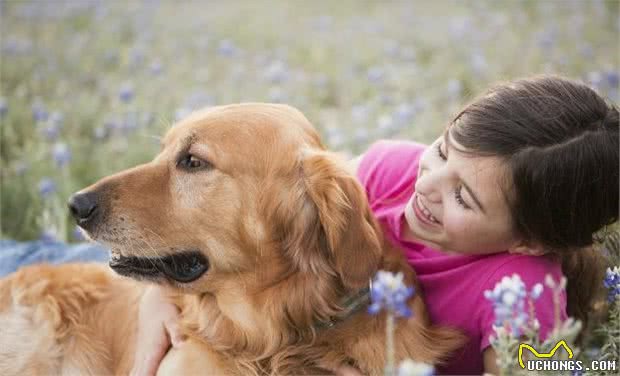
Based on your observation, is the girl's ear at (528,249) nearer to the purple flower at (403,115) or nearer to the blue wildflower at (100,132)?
the purple flower at (403,115)

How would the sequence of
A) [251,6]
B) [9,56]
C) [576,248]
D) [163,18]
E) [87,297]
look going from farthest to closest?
1. [251,6]
2. [163,18]
3. [9,56]
4. [87,297]
5. [576,248]

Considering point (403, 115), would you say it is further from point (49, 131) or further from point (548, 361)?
point (548, 361)

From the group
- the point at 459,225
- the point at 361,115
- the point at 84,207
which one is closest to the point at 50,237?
the point at 84,207

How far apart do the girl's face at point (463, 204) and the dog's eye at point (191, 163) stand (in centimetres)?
78

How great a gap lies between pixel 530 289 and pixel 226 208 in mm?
1079

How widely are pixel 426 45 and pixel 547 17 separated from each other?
1.32 m

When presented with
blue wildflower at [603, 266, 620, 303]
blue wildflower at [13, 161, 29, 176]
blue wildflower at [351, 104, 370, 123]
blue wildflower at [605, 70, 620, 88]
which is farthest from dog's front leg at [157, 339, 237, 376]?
blue wildflower at [605, 70, 620, 88]

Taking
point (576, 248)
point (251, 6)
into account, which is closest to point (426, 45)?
point (251, 6)

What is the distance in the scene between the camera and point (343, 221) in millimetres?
2580

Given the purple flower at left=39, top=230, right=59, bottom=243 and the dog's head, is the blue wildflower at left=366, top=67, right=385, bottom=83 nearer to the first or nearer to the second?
the purple flower at left=39, top=230, right=59, bottom=243

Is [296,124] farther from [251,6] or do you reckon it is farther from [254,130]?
[251,6]

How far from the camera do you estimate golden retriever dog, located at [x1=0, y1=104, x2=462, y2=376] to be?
2.67 meters

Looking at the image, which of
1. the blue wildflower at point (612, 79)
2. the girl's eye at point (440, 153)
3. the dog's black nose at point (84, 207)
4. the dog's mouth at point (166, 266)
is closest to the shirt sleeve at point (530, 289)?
the girl's eye at point (440, 153)

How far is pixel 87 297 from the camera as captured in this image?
3.25 metres
